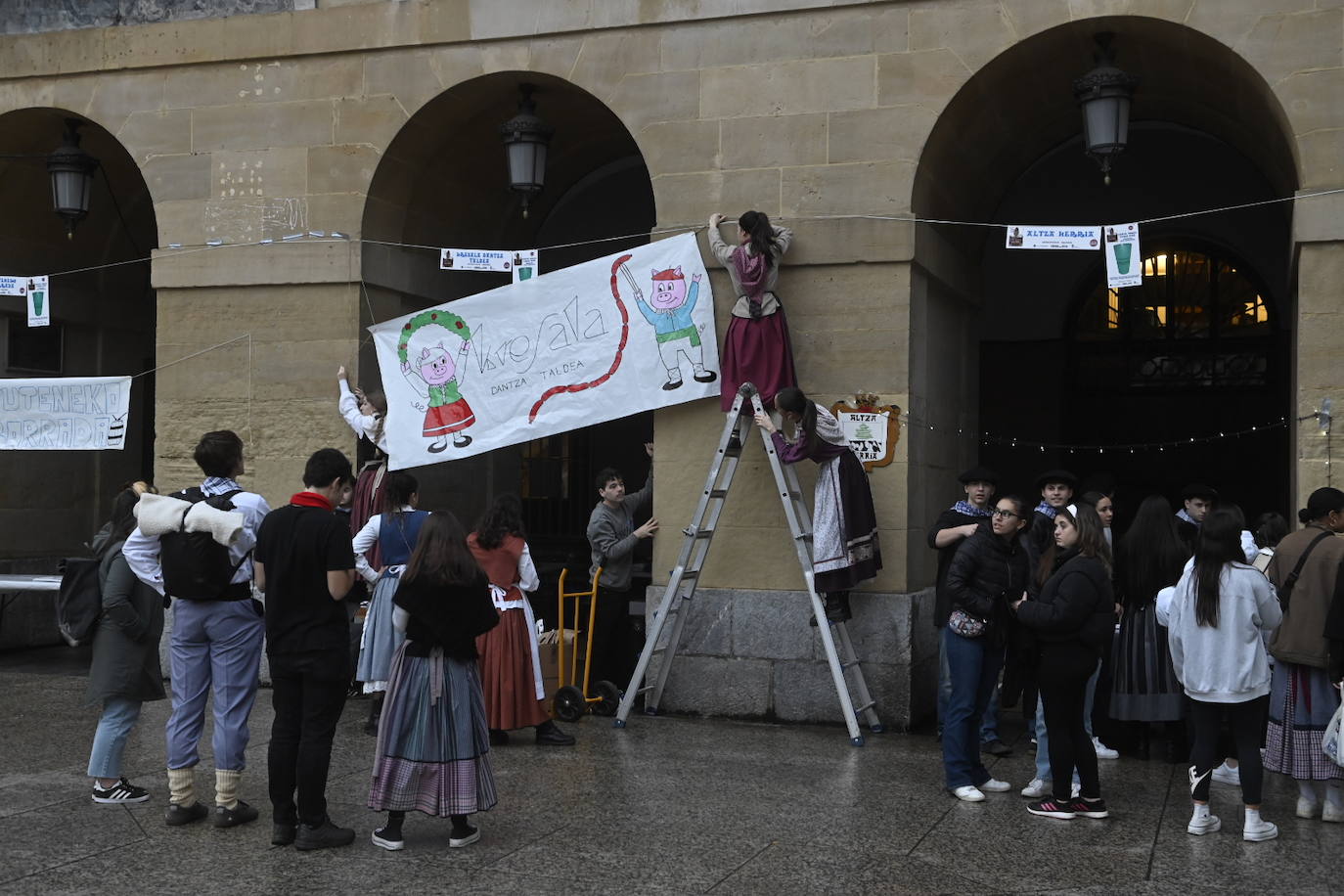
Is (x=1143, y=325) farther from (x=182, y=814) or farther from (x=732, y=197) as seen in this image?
(x=182, y=814)

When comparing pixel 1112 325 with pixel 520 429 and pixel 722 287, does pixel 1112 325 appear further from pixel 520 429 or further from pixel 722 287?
pixel 520 429

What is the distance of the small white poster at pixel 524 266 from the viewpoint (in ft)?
34.4

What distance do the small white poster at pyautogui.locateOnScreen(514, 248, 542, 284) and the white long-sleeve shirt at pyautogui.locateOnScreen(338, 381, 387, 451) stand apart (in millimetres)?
1500

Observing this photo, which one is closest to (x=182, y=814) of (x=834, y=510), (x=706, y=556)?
(x=706, y=556)

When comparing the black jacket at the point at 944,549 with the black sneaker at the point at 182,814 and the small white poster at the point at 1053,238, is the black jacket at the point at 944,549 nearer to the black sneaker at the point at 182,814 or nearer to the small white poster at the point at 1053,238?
the small white poster at the point at 1053,238

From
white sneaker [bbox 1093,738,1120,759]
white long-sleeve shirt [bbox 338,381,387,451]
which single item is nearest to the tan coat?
white sneaker [bbox 1093,738,1120,759]

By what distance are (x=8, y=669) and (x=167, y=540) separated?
6.53 m

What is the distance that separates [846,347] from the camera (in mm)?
9773

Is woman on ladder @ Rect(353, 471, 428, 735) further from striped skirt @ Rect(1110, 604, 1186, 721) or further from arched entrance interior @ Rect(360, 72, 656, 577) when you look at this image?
striped skirt @ Rect(1110, 604, 1186, 721)

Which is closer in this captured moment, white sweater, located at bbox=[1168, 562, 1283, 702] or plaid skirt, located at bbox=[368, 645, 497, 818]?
plaid skirt, located at bbox=[368, 645, 497, 818]

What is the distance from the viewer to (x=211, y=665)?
6957 mm

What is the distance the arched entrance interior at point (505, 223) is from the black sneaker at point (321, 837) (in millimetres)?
5142

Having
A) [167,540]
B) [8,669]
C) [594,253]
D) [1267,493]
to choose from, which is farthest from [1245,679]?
[8,669]

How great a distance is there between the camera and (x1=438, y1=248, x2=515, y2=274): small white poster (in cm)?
1055
